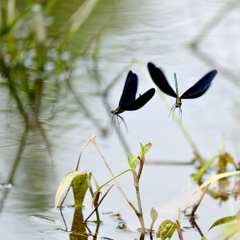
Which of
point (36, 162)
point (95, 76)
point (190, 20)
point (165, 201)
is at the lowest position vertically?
point (165, 201)

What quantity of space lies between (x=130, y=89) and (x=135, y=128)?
898 mm

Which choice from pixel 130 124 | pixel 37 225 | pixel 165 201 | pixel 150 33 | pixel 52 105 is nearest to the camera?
pixel 37 225

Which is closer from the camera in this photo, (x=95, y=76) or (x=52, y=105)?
(x=52, y=105)

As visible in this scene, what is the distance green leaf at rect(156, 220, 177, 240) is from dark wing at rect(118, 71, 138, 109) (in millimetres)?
283

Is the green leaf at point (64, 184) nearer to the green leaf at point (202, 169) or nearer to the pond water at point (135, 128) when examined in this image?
the pond water at point (135, 128)

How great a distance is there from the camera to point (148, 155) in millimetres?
1931

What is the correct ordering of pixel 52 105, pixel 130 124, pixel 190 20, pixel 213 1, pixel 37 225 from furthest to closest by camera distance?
pixel 213 1 < pixel 190 20 < pixel 52 105 < pixel 130 124 < pixel 37 225

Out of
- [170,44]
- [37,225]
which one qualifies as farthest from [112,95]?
[37,225]

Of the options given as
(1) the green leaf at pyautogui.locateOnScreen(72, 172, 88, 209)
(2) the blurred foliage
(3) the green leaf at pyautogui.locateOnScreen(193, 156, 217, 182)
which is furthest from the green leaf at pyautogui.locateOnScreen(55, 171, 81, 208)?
(2) the blurred foliage

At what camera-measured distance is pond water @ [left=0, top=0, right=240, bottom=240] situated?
4.93ft

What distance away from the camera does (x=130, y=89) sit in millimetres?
1234

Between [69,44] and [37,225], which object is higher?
[69,44]

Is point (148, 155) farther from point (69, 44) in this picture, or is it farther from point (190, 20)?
point (190, 20)

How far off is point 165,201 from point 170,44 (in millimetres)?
→ 1688
